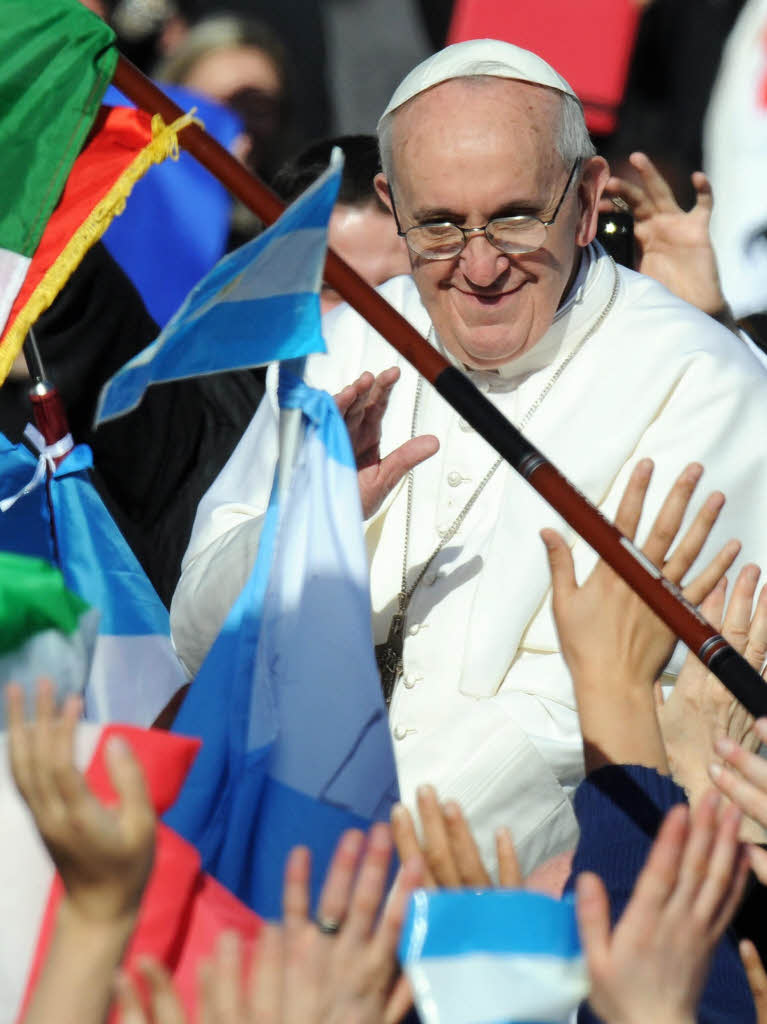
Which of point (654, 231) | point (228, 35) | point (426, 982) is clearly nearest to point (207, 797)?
point (426, 982)

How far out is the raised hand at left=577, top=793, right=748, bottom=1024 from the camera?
204 centimetres

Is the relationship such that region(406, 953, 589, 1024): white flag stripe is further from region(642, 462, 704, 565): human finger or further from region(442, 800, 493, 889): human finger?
region(642, 462, 704, 565): human finger

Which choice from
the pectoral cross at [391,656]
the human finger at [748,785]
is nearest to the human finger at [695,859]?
the human finger at [748,785]

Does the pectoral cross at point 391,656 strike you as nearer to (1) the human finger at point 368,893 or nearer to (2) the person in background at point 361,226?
(2) the person in background at point 361,226

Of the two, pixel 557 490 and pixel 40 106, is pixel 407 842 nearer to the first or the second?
pixel 557 490

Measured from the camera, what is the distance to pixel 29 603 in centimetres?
238

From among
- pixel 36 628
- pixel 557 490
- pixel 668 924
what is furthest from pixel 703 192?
pixel 668 924

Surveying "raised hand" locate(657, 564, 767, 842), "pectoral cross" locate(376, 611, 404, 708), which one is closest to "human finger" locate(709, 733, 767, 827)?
"raised hand" locate(657, 564, 767, 842)

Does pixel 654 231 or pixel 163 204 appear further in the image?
pixel 163 204

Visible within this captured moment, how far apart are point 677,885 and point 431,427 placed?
1.89 m

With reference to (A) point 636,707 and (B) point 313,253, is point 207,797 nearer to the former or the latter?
(A) point 636,707

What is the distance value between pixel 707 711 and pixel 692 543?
39 cm

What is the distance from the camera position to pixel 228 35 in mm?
5859

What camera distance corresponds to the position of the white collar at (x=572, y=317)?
371 centimetres
